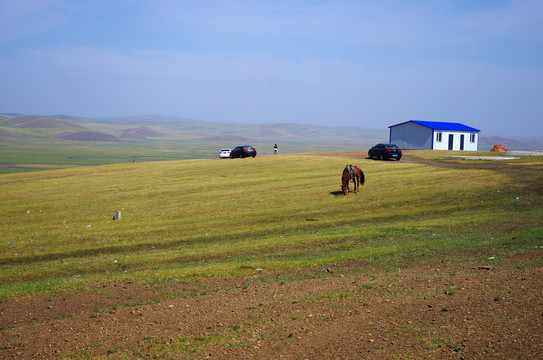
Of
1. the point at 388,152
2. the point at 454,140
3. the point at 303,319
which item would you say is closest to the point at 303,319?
the point at 303,319

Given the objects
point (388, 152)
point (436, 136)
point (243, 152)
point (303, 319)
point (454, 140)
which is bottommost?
point (303, 319)

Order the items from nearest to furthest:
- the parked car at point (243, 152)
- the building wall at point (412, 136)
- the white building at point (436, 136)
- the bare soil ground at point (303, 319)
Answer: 1. the bare soil ground at point (303, 319)
2. the parked car at point (243, 152)
3. the white building at point (436, 136)
4. the building wall at point (412, 136)

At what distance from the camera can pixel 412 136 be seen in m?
71.9

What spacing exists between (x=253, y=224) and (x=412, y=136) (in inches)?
2143

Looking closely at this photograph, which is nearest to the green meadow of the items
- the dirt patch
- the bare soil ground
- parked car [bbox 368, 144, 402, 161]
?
the bare soil ground

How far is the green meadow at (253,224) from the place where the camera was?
1510cm

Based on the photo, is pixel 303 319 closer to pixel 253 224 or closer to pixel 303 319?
pixel 303 319

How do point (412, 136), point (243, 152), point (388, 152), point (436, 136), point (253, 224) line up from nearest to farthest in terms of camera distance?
point (253, 224) < point (388, 152) < point (243, 152) < point (436, 136) < point (412, 136)

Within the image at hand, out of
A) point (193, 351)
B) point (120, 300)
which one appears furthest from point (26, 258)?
point (193, 351)

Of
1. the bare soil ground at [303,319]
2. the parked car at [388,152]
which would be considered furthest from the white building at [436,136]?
the bare soil ground at [303,319]

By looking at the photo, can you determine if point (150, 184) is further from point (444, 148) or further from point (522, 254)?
point (444, 148)

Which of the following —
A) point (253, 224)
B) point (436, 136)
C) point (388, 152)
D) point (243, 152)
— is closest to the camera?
point (253, 224)

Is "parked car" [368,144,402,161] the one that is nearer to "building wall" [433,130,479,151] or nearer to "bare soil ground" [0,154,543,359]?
"building wall" [433,130,479,151]

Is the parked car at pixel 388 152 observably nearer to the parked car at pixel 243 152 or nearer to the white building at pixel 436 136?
the white building at pixel 436 136
